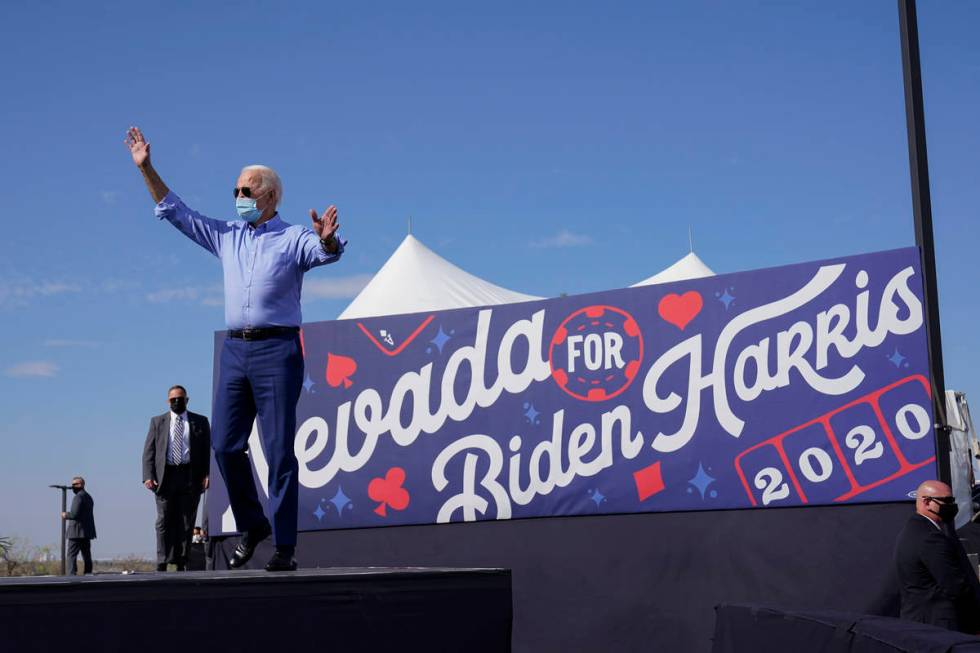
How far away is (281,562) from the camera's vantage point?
16.0ft

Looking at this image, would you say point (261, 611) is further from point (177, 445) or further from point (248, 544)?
point (177, 445)

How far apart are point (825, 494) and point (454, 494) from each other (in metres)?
3.13

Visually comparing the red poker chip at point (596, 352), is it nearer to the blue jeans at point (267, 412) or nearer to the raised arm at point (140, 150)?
the blue jeans at point (267, 412)

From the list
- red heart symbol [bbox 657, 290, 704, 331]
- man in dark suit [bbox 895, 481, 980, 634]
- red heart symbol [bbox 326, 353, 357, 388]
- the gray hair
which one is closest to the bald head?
man in dark suit [bbox 895, 481, 980, 634]

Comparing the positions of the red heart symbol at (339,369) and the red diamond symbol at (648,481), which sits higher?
the red heart symbol at (339,369)

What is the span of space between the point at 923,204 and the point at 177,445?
21.8 feet

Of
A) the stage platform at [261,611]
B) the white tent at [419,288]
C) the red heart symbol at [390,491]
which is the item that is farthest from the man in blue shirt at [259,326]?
the white tent at [419,288]

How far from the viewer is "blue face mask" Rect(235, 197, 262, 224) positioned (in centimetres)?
521

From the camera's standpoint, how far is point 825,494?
774 centimetres

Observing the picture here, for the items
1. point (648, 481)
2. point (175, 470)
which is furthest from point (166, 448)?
point (648, 481)

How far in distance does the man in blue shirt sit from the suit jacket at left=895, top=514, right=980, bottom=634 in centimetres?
383

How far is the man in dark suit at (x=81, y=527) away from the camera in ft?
52.2

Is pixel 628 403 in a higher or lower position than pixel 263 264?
lower

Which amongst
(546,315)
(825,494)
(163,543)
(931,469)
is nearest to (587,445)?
(546,315)
